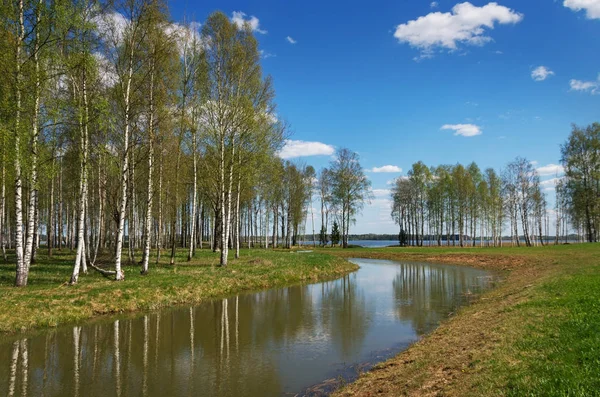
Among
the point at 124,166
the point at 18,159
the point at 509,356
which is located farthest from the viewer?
the point at 124,166

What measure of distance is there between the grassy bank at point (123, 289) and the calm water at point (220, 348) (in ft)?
3.37

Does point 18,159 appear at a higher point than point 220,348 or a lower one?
higher

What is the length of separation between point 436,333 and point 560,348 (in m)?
5.15

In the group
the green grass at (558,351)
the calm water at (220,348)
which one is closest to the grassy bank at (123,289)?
the calm water at (220,348)

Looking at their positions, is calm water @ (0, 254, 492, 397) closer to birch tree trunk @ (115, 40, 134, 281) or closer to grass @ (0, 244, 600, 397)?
grass @ (0, 244, 600, 397)

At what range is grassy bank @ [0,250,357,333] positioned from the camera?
44.0 feet

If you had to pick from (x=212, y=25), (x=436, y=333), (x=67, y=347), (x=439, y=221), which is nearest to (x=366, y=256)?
(x=439, y=221)

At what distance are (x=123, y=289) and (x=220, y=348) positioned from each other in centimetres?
841

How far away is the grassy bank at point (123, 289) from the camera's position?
44.0 feet

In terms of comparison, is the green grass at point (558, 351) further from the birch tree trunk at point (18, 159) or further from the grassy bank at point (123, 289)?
the birch tree trunk at point (18, 159)

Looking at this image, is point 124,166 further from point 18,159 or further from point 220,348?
point 220,348

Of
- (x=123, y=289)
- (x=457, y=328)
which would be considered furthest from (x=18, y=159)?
(x=457, y=328)

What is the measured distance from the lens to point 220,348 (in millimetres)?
11195

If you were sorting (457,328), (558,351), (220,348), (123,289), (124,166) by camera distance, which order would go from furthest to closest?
(124,166) → (123,289) → (457,328) → (220,348) → (558,351)
